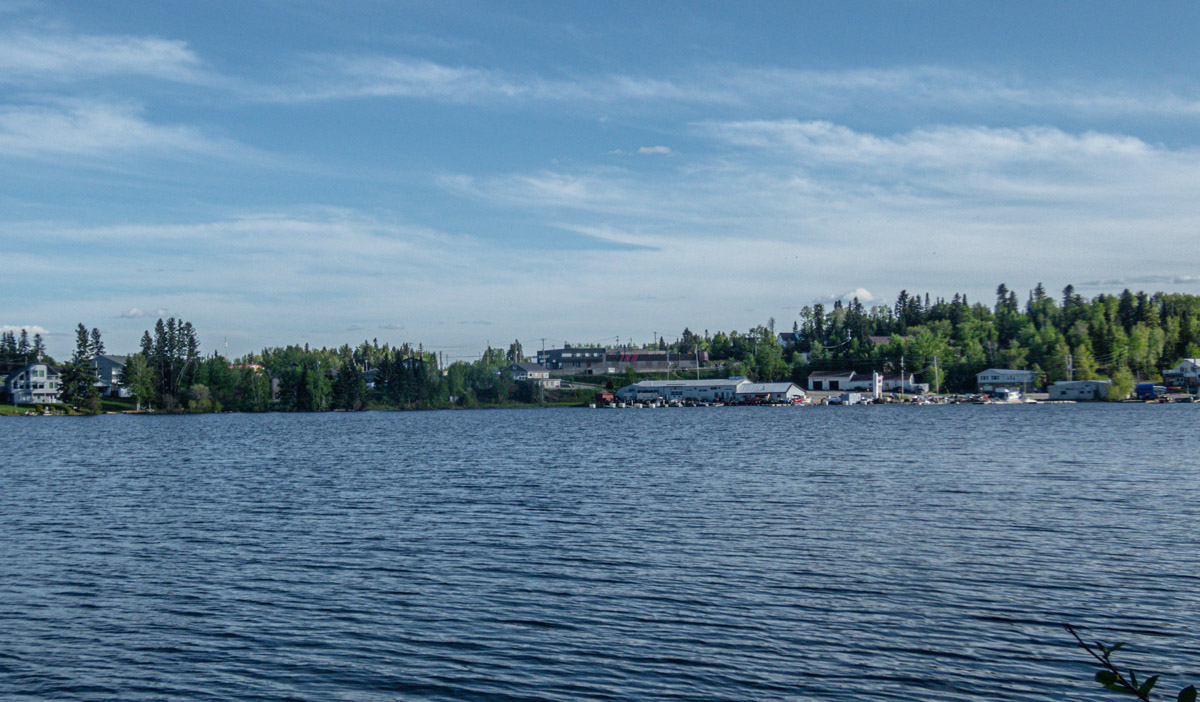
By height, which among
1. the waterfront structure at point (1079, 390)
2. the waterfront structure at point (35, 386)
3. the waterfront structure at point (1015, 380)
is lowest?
the waterfront structure at point (1079, 390)

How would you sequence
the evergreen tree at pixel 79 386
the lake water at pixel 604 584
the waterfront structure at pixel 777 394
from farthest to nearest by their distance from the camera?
the waterfront structure at pixel 777 394
the evergreen tree at pixel 79 386
the lake water at pixel 604 584

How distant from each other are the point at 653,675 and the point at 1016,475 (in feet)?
125

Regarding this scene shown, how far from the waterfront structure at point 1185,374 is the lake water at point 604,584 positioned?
518 ft

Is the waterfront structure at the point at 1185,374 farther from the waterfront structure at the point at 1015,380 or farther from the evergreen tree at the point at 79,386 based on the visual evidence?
the evergreen tree at the point at 79,386

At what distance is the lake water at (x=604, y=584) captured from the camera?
17.1 metres

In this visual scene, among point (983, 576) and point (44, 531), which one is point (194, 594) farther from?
point (983, 576)

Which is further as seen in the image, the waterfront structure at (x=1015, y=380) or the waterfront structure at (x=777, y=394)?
the waterfront structure at (x=777, y=394)

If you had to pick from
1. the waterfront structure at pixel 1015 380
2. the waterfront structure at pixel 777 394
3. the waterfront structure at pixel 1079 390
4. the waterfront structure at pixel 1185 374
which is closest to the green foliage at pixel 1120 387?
the waterfront structure at pixel 1079 390

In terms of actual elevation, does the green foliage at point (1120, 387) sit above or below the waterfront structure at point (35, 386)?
below

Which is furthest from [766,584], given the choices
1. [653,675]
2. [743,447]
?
[743,447]

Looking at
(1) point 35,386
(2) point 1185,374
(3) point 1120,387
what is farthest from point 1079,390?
(1) point 35,386

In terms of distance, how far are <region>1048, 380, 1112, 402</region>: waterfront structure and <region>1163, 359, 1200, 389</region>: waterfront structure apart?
17850mm

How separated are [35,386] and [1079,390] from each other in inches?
8575

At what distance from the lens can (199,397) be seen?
190500 mm
